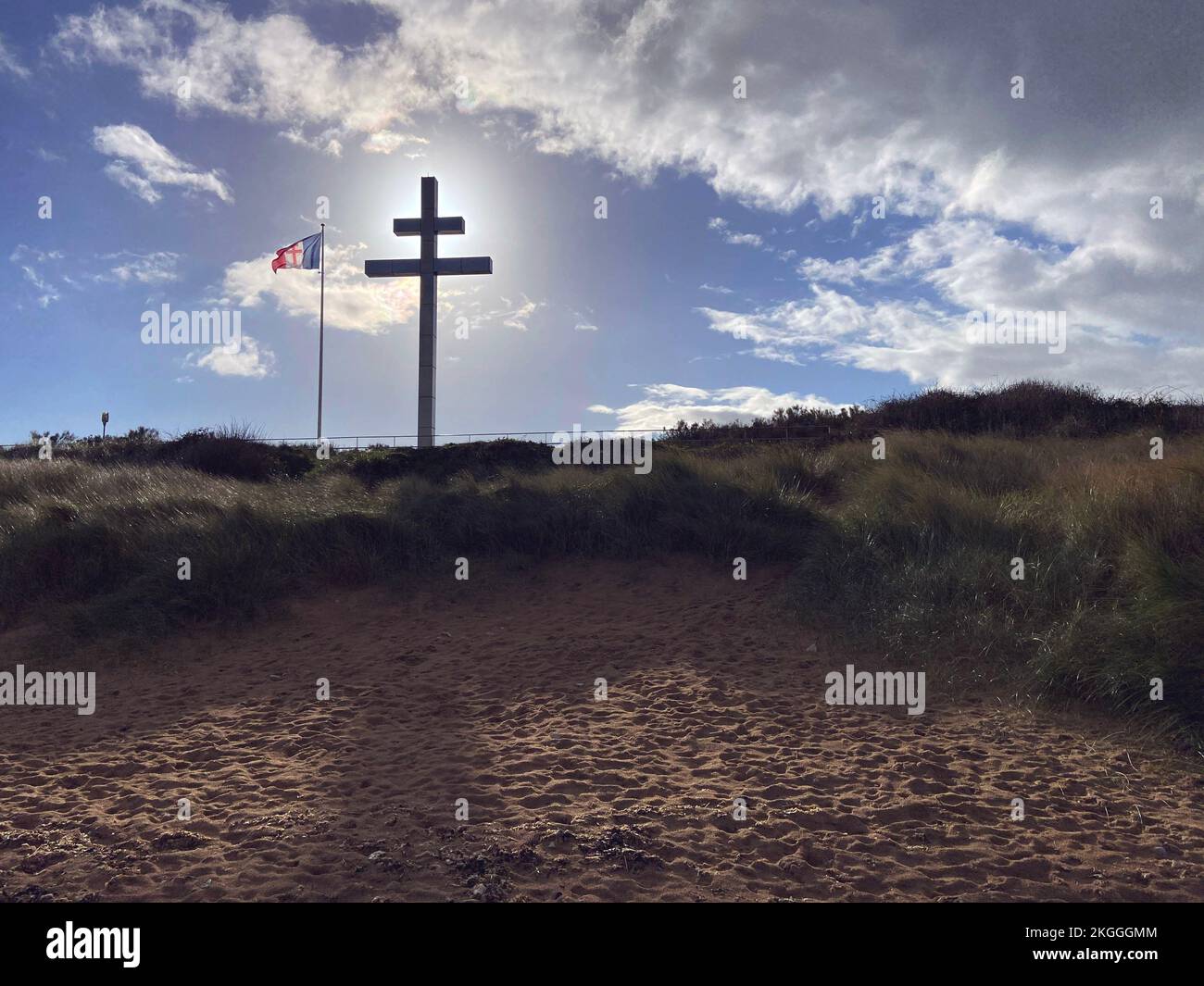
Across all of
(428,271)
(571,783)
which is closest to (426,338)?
(428,271)

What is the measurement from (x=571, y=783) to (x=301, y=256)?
73.3 ft

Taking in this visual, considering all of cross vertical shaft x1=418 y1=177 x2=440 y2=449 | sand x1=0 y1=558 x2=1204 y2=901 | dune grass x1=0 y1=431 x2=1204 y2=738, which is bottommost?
sand x1=0 y1=558 x2=1204 y2=901

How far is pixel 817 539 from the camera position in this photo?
9414 millimetres

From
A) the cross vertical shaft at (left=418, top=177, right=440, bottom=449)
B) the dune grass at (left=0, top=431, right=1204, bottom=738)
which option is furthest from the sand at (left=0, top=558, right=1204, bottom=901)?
the cross vertical shaft at (left=418, top=177, right=440, bottom=449)

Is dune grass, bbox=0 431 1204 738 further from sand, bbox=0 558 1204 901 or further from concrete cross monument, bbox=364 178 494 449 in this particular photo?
concrete cross monument, bbox=364 178 494 449

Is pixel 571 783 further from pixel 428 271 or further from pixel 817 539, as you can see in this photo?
pixel 428 271

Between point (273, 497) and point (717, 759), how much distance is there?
30.1ft

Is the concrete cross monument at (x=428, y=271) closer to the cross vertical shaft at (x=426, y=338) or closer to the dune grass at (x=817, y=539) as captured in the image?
the cross vertical shaft at (x=426, y=338)

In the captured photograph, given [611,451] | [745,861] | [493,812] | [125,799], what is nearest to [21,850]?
[125,799]

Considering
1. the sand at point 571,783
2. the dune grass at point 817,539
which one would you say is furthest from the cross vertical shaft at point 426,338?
the sand at point 571,783

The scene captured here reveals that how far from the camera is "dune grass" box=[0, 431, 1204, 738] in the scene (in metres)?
6.25

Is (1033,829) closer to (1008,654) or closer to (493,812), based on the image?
(1008,654)

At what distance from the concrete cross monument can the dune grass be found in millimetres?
7081

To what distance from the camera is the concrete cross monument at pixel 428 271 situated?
2070cm
